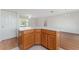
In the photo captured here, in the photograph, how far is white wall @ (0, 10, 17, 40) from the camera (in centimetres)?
111

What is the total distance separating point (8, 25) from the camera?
1142 millimetres

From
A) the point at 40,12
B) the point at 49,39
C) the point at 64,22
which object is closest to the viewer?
the point at 40,12

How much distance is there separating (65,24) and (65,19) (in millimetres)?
68

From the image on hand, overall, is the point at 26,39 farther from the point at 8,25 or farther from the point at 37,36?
the point at 8,25

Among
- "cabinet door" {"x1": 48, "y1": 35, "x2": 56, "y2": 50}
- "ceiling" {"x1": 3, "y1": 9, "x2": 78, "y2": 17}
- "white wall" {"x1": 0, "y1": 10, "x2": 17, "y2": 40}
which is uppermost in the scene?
"ceiling" {"x1": 3, "y1": 9, "x2": 78, "y2": 17}

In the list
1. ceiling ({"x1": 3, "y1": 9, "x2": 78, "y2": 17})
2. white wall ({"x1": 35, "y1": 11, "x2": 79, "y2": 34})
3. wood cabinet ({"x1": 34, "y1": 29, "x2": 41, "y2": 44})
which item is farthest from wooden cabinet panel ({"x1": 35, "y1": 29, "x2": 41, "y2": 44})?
ceiling ({"x1": 3, "y1": 9, "x2": 78, "y2": 17})

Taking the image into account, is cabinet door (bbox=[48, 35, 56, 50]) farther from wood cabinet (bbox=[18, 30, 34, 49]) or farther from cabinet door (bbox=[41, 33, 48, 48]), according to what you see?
wood cabinet (bbox=[18, 30, 34, 49])

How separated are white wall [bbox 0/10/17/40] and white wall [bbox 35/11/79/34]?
0.35 metres

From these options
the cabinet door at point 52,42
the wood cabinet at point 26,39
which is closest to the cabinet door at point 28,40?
the wood cabinet at point 26,39

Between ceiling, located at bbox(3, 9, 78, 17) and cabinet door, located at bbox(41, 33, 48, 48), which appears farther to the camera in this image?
cabinet door, located at bbox(41, 33, 48, 48)

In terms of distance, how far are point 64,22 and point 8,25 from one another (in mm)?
717

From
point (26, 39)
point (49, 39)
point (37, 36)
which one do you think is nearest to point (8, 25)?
point (26, 39)

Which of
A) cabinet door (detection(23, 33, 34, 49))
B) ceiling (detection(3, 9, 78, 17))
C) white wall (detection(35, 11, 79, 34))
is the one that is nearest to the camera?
ceiling (detection(3, 9, 78, 17))

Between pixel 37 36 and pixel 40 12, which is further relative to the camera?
pixel 37 36
